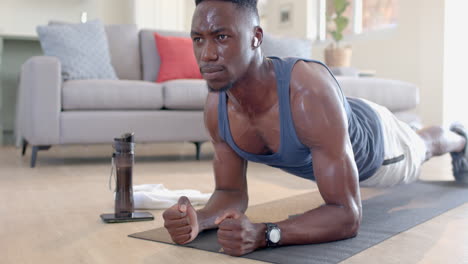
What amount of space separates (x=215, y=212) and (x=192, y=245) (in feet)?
0.55

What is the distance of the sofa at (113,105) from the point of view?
317 cm

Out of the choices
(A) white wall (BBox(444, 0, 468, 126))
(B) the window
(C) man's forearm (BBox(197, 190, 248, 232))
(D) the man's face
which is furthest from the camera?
(B) the window

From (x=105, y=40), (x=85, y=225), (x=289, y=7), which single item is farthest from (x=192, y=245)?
(x=289, y=7)

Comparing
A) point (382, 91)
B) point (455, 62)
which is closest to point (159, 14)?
point (455, 62)

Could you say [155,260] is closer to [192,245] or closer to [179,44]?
[192,245]

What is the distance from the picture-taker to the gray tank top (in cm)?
132

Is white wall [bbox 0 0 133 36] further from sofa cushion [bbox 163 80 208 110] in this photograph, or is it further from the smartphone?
the smartphone

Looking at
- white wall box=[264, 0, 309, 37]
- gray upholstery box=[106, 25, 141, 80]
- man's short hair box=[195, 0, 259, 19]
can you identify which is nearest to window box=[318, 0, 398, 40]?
white wall box=[264, 0, 309, 37]

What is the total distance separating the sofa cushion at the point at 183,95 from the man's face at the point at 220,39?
2.26 metres

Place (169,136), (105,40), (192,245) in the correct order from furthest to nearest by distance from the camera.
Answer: (105,40) < (169,136) < (192,245)

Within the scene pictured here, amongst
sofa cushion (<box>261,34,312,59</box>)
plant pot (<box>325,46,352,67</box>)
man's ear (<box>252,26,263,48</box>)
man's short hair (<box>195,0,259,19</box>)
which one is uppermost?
man's short hair (<box>195,0,259,19</box>)

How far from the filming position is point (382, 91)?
3756 mm

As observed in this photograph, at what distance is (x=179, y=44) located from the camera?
13.4ft

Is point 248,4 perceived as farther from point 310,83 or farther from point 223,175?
point 223,175
